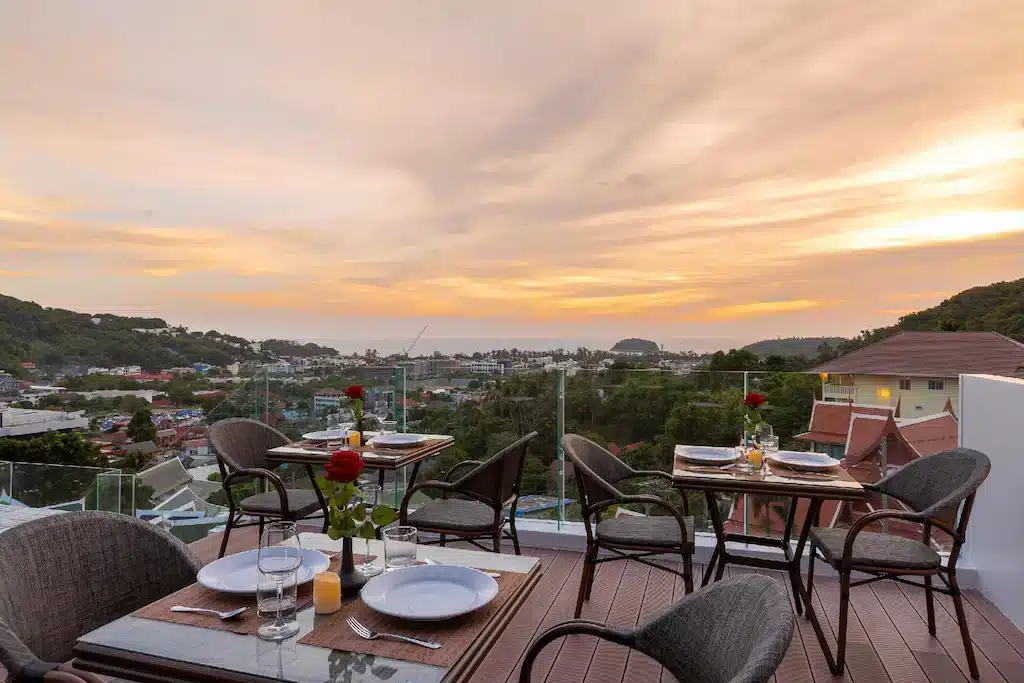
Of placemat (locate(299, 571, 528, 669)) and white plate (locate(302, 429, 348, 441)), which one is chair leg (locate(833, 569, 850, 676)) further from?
white plate (locate(302, 429, 348, 441))

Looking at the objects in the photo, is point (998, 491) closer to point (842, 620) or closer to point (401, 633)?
point (842, 620)

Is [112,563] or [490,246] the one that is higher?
[490,246]

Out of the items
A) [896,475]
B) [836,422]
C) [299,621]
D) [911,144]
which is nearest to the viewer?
[299,621]

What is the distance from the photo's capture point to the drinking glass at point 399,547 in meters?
1.65

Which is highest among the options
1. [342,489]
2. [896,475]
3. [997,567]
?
[342,489]

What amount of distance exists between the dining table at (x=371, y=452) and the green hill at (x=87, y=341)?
462 centimetres

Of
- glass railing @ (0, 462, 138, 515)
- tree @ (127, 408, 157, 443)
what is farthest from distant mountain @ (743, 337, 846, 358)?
tree @ (127, 408, 157, 443)

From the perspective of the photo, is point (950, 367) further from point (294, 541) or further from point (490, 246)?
point (490, 246)

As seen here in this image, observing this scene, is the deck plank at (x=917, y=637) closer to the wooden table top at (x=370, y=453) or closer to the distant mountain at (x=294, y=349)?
the wooden table top at (x=370, y=453)

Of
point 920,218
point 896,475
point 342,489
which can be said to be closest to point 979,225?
point 920,218

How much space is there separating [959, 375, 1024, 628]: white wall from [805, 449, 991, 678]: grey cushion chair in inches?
20.9

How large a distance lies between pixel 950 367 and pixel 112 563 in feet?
15.4

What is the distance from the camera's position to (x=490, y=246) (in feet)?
25.7

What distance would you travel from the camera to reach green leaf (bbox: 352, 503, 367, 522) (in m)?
1.56
